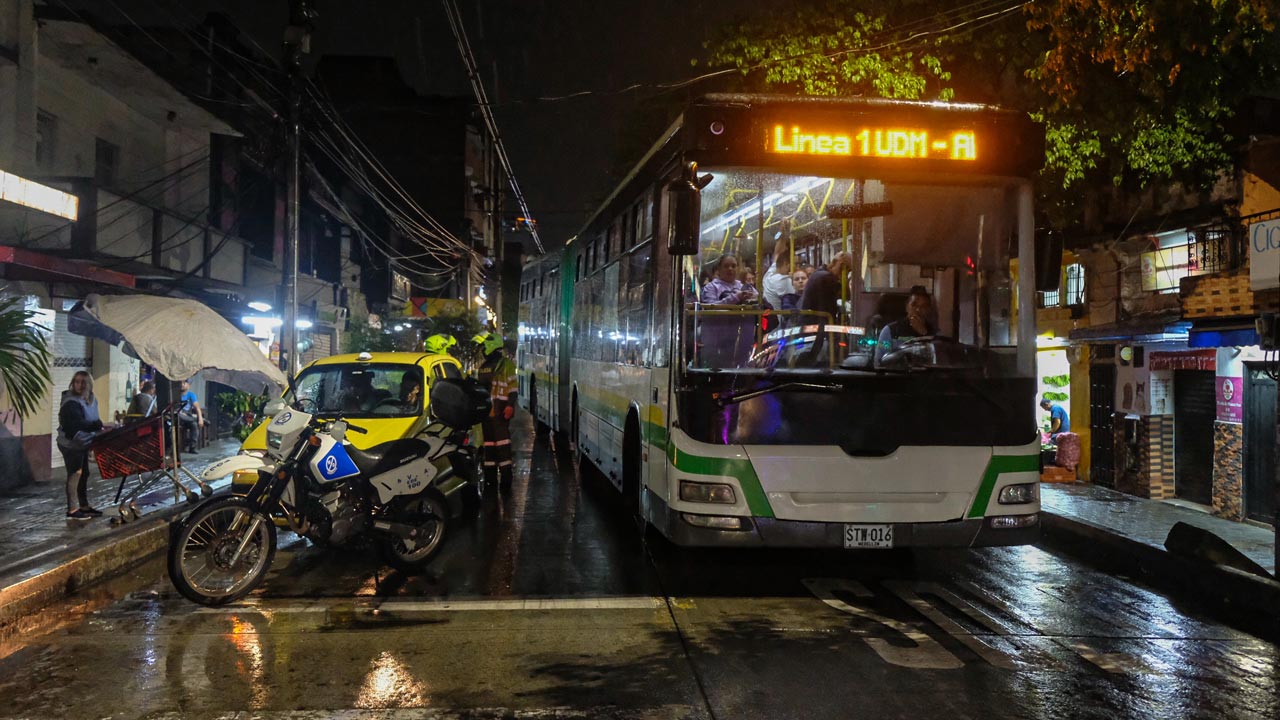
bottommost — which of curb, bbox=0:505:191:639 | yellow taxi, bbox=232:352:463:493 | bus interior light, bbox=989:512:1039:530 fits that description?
curb, bbox=0:505:191:639

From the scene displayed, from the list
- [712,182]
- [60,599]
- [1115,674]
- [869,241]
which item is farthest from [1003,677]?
[60,599]

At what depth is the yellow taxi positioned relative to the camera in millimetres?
9719

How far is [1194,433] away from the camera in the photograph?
14609 millimetres

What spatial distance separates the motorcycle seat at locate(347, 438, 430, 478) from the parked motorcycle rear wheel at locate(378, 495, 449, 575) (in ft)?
1.20

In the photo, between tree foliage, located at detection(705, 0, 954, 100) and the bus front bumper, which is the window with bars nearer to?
tree foliage, located at detection(705, 0, 954, 100)

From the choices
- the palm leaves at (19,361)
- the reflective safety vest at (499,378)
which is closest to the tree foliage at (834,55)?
the reflective safety vest at (499,378)

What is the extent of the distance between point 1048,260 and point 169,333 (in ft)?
26.7

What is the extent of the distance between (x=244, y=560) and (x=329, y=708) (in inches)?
105

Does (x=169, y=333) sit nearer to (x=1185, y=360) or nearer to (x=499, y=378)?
(x=499, y=378)

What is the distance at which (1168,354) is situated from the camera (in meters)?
14.8

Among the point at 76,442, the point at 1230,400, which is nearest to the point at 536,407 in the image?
the point at 76,442

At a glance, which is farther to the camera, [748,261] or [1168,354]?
[1168,354]

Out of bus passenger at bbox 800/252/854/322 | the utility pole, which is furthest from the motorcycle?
the utility pole

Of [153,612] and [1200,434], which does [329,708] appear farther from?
[1200,434]
